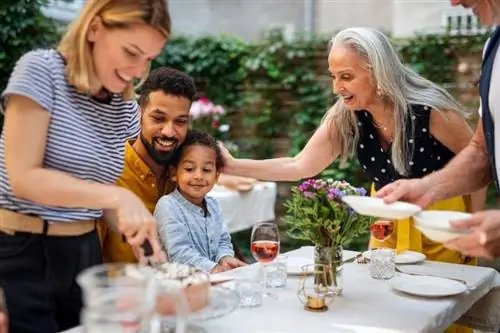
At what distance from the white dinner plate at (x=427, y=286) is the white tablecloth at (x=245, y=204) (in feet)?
6.15

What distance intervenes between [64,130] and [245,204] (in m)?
2.69

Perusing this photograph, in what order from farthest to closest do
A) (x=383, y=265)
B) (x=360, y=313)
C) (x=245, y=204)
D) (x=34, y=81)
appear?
(x=245, y=204)
(x=383, y=265)
(x=360, y=313)
(x=34, y=81)

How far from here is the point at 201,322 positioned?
5.14 feet

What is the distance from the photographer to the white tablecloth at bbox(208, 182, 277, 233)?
13.0 ft

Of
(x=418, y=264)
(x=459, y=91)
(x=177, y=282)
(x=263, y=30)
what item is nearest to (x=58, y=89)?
(x=177, y=282)

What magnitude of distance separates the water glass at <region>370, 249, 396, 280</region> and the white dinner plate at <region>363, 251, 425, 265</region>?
17 cm

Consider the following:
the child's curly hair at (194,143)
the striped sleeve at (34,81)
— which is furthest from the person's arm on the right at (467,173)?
the striped sleeve at (34,81)

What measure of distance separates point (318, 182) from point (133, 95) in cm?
60

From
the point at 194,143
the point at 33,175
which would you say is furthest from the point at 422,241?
the point at 33,175

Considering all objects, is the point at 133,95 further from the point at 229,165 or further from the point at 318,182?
the point at 229,165

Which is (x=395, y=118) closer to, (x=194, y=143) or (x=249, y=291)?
(x=194, y=143)

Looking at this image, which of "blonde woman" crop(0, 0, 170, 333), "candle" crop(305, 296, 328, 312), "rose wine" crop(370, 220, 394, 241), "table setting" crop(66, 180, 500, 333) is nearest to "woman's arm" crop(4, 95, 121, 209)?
"blonde woman" crop(0, 0, 170, 333)

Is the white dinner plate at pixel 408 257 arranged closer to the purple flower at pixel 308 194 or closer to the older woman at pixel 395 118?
the older woman at pixel 395 118

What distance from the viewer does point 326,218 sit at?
1.91 m
